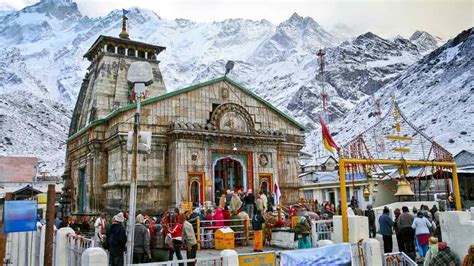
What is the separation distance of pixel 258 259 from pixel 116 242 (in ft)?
11.7

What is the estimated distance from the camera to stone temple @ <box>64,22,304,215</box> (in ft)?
69.4

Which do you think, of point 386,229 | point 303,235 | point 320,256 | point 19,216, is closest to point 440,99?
point 386,229

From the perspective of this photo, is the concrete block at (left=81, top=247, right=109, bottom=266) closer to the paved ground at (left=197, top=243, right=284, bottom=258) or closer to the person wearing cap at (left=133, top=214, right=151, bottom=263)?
the person wearing cap at (left=133, top=214, right=151, bottom=263)

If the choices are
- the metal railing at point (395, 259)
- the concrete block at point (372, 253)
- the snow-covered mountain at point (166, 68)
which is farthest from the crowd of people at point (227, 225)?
the snow-covered mountain at point (166, 68)

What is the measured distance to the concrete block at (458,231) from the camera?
398 inches

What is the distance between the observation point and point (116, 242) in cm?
970

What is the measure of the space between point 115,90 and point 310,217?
17915 millimetres

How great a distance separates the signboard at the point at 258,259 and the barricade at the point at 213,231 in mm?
6389

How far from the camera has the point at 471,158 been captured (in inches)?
1271

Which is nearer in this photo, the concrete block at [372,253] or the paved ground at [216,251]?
the concrete block at [372,253]

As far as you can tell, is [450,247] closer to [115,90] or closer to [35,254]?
[35,254]

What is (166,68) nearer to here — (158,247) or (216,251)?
(216,251)

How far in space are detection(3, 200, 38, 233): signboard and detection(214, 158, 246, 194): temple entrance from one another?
42.2 feet

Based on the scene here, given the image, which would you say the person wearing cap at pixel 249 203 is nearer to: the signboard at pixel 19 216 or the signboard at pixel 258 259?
the signboard at pixel 19 216
